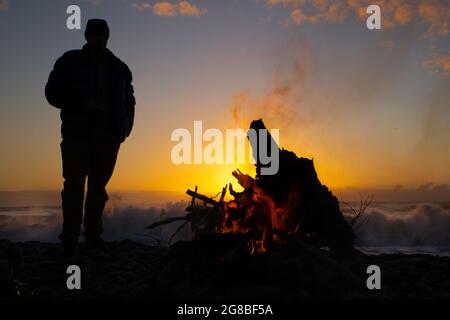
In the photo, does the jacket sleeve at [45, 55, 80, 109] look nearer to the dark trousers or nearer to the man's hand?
the man's hand

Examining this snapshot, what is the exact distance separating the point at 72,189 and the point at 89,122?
1.28 m

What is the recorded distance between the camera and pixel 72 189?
9.59 meters

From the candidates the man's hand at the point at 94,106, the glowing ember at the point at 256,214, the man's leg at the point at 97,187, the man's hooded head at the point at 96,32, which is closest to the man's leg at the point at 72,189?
the man's leg at the point at 97,187

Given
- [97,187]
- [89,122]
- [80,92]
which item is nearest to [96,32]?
[80,92]

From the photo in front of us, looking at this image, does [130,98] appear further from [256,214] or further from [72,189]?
[256,214]

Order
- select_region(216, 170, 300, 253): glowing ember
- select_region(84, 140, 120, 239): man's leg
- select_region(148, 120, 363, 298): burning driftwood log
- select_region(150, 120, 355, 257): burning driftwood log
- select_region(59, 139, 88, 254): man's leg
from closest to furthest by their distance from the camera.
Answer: select_region(148, 120, 363, 298): burning driftwood log < select_region(216, 170, 300, 253): glowing ember < select_region(150, 120, 355, 257): burning driftwood log < select_region(59, 139, 88, 254): man's leg < select_region(84, 140, 120, 239): man's leg

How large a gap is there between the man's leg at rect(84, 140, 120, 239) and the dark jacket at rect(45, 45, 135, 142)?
0.37 metres

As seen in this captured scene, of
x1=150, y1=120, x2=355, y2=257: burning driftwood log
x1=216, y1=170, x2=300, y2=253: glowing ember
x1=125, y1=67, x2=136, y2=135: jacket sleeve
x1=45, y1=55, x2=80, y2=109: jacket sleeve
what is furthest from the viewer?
x1=125, y1=67, x2=136, y2=135: jacket sleeve

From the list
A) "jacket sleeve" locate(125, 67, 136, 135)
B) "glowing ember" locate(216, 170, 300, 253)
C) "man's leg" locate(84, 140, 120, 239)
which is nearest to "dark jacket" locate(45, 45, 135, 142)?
"jacket sleeve" locate(125, 67, 136, 135)

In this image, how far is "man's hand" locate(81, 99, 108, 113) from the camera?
9.62m

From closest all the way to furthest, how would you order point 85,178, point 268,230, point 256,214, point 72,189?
Result: point 268,230, point 256,214, point 72,189, point 85,178

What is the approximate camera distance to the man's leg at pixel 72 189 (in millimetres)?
9547
